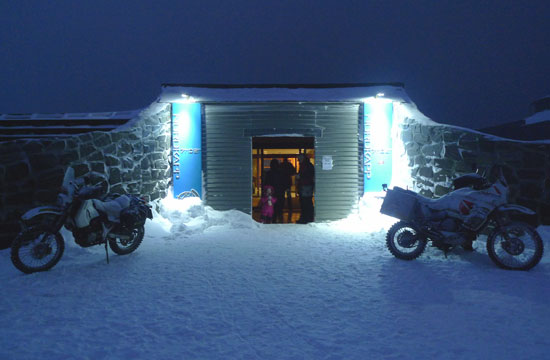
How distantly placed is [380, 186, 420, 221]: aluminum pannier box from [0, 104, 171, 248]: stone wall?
579cm

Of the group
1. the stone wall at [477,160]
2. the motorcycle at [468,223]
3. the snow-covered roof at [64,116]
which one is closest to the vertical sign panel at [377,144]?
the stone wall at [477,160]

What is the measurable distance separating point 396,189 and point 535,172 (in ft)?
8.89

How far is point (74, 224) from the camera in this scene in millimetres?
4824

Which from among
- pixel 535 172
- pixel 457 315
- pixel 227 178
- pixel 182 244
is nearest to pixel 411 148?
pixel 535 172

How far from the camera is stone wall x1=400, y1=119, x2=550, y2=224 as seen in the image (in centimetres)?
566

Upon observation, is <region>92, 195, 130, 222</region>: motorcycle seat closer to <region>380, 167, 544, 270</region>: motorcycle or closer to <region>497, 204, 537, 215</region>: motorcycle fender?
<region>380, 167, 544, 270</region>: motorcycle

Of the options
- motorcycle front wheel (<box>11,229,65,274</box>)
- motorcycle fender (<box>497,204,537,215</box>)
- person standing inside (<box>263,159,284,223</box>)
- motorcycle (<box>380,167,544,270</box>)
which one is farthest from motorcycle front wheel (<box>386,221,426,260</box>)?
motorcycle front wheel (<box>11,229,65,274</box>)

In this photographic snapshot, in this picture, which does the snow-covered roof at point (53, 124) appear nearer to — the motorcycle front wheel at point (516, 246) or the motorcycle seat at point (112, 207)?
the motorcycle seat at point (112, 207)

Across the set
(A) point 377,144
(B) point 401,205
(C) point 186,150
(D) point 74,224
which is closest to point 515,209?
(B) point 401,205

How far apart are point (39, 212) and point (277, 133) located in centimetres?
599

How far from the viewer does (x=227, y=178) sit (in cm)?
901

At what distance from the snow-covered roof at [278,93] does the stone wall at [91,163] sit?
2.45 ft

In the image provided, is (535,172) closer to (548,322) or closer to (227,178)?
(548,322)

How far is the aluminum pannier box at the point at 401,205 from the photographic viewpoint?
5270 millimetres
